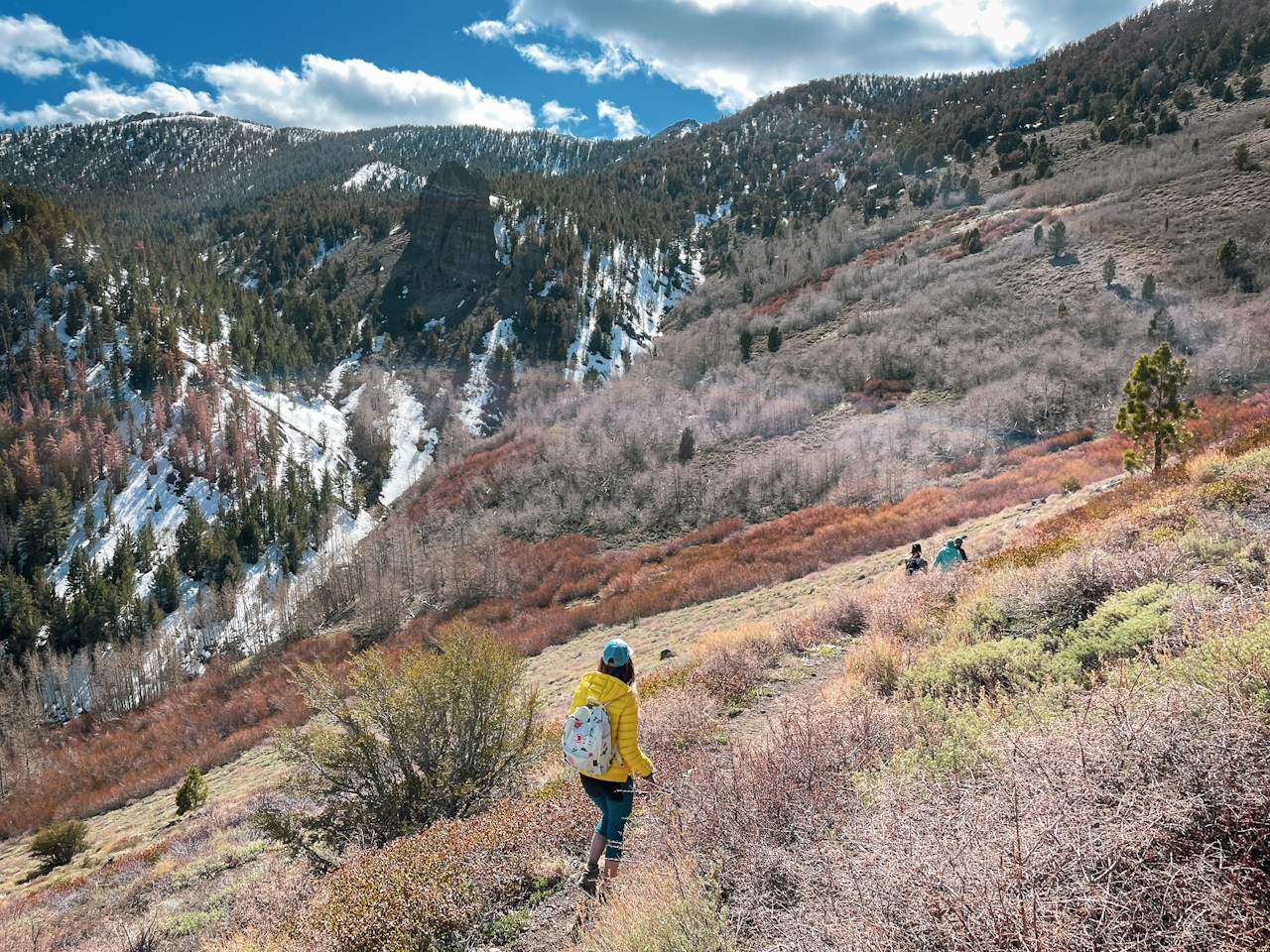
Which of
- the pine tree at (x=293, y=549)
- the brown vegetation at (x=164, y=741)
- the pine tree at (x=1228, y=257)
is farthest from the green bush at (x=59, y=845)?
the pine tree at (x=1228, y=257)

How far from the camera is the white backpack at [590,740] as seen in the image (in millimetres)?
4367

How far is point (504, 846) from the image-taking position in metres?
5.24

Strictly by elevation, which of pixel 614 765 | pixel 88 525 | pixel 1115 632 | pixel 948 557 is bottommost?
pixel 948 557

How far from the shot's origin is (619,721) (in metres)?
4.47

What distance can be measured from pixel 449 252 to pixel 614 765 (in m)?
117

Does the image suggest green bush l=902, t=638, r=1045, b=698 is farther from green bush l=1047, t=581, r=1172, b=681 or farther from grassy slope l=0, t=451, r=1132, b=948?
grassy slope l=0, t=451, r=1132, b=948

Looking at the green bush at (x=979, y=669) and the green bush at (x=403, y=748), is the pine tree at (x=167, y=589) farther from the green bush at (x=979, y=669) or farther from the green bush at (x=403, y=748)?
the green bush at (x=979, y=669)

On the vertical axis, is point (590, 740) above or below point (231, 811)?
above

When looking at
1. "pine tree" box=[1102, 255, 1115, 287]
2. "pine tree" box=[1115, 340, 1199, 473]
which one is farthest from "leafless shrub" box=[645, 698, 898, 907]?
"pine tree" box=[1102, 255, 1115, 287]

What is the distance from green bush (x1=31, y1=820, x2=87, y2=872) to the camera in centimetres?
1720

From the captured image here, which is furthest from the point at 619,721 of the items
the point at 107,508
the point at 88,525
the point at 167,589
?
the point at 107,508

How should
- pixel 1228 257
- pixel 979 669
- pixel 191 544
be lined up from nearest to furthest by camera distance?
1. pixel 979 669
2. pixel 1228 257
3. pixel 191 544

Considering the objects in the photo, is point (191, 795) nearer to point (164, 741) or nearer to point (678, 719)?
point (164, 741)

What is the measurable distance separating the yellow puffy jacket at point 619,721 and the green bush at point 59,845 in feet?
75.3
